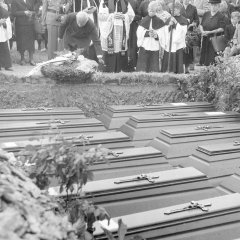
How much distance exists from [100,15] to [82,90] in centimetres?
320

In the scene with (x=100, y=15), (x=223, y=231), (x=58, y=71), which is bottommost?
(x=223, y=231)

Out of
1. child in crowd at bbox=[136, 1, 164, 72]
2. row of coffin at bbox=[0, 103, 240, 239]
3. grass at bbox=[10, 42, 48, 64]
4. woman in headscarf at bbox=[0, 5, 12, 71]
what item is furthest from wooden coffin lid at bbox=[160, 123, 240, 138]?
grass at bbox=[10, 42, 48, 64]

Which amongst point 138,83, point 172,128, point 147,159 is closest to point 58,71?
point 138,83

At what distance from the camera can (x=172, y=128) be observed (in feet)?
18.6

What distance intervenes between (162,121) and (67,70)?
1.82 meters

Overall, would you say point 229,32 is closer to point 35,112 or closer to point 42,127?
point 35,112

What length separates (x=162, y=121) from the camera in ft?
19.5

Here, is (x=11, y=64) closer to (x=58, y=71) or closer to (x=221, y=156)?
(x=58, y=71)

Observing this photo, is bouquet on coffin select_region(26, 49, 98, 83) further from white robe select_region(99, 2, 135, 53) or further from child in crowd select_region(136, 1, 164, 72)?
child in crowd select_region(136, 1, 164, 72)

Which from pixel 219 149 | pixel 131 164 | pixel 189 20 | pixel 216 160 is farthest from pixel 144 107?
pixel 189 20

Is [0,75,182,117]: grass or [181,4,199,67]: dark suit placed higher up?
[181,4,199,67]: dark suit

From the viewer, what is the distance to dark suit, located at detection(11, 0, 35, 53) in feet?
34.2

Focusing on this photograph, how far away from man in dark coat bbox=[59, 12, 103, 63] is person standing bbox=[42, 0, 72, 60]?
3.38 feet

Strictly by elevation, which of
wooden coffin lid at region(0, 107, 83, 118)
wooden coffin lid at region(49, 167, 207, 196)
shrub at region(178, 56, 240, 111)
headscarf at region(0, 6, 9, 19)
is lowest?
wooden coffin lid at region(49, 167, 207, 196)
